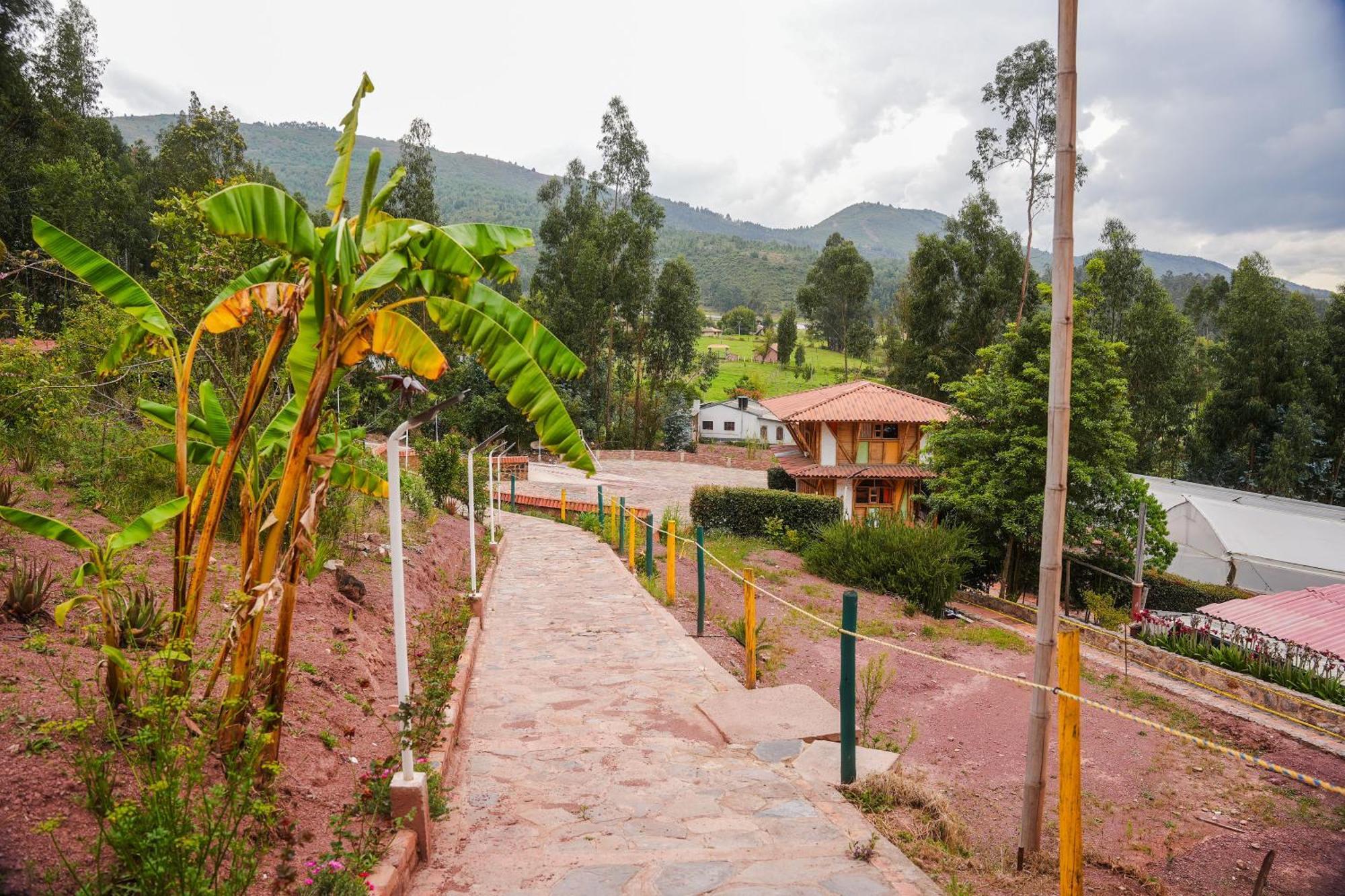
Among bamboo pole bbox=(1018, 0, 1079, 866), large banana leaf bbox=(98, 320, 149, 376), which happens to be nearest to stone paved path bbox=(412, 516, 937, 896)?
bamboo pole bbox=(1018, 0, 1079, 866)

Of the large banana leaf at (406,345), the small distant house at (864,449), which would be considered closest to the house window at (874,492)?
the small distant house at (864,449)

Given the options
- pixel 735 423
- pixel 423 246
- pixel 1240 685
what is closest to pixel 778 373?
pixel 735 423

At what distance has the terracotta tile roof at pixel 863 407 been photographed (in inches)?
1224

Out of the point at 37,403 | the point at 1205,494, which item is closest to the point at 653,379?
the point at 1205,494

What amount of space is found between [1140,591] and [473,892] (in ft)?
58.8

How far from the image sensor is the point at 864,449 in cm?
3247

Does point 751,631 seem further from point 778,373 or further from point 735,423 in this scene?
point 778,373

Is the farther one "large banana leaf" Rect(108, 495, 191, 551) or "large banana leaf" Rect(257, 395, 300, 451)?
"large banana leaf" Rect(257, 395, 300, 451)

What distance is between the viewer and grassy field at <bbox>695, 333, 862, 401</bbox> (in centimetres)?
6975

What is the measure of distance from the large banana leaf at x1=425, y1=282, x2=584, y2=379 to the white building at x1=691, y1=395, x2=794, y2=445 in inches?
2122

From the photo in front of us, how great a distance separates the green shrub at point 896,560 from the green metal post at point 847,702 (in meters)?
10.1

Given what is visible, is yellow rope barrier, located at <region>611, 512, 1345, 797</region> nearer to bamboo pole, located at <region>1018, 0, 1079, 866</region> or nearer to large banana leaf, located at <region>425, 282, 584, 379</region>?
bamboo pole, located at <region>1018, 0, 1079, 866</region>

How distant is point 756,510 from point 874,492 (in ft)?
40.2

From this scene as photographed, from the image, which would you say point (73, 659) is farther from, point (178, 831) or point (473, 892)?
point (473, 892)
